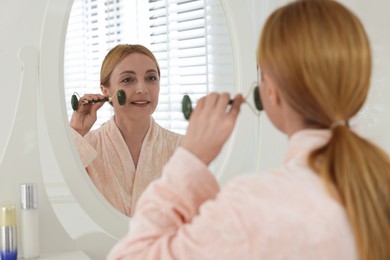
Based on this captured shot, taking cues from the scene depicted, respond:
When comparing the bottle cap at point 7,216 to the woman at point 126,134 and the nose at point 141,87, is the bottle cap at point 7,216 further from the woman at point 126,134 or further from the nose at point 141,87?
the nose at point 141,87

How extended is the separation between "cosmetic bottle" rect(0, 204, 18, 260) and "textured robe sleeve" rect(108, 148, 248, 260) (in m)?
0.37

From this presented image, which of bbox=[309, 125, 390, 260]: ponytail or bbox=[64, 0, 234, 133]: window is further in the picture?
bbox=[64, 0, 234, 133]: window

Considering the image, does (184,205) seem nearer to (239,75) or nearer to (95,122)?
(95,122)

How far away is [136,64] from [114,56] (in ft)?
0.15

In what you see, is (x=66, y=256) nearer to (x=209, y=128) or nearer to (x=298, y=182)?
(x=209, y=128)

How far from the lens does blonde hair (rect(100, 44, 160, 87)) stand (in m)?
1.15

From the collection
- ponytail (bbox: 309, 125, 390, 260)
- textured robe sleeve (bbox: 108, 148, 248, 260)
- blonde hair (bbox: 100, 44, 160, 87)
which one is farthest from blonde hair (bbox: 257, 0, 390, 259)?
blonde hair (bbox: 100, 44, 160, 87)

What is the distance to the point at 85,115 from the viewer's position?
114 cm

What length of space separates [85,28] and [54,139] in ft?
0.69

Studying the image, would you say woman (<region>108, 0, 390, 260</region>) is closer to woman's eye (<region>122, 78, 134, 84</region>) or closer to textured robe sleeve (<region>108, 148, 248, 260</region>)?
textured robe sleeve (<region>108, 148, 248, 260</region>)

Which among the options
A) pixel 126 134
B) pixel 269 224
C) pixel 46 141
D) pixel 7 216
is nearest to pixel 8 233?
pixel 7 216

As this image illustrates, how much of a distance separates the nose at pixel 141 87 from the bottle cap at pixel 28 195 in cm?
27

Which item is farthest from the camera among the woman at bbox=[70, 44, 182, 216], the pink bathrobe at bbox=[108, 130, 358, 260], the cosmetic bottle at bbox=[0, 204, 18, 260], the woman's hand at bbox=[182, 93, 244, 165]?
the woman at bbox=[70, 44, 182, 216]

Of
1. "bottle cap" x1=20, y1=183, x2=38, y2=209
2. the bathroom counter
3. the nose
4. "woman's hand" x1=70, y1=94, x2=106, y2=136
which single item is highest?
the nose
